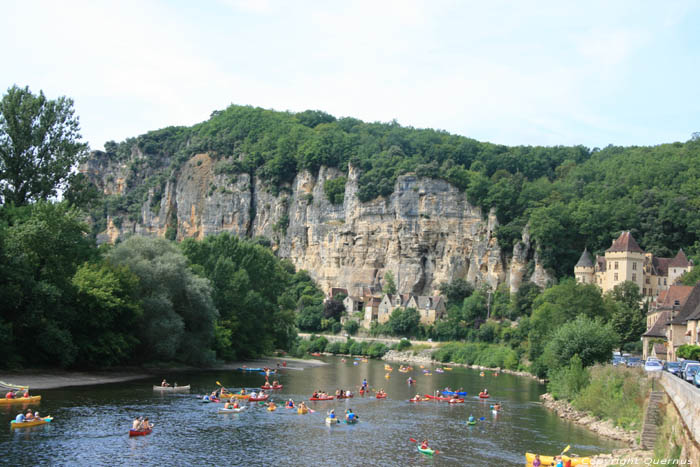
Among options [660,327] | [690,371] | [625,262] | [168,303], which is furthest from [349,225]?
[690,371]

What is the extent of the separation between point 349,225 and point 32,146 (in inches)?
3317

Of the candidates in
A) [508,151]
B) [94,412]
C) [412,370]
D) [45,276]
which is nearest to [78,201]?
[45,276]

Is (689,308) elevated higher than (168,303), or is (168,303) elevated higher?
(689,308)

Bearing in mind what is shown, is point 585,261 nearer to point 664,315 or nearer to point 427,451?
point 664,315

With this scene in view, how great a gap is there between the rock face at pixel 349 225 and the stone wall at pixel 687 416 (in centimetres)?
8167

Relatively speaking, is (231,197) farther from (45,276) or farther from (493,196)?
(45,276)

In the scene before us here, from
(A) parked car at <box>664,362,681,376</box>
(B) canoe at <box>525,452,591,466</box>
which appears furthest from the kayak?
(A) parked car at <box>664,362,681,376</box>

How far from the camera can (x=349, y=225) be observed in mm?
135250

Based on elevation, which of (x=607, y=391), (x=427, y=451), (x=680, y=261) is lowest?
(x=427, y=451)

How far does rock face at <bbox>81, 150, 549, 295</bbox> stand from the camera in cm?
12088

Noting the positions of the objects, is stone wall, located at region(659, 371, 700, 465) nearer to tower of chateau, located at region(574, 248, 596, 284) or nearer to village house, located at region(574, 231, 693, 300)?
village house, located at region(574, 231, 693, 300)

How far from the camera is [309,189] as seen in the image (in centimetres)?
14875

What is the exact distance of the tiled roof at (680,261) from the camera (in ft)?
294

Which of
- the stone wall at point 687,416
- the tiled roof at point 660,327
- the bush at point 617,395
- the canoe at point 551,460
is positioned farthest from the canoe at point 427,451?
the tiled roof at point 660,327
